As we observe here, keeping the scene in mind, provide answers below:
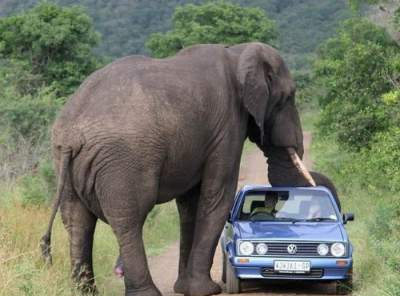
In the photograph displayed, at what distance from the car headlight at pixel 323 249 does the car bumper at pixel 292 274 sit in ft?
0.25

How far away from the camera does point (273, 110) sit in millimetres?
13305

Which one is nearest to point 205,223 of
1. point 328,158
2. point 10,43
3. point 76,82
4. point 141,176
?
point 141,176

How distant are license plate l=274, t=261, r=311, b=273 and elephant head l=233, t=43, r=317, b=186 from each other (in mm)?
1662

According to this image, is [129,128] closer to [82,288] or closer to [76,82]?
[82,288]

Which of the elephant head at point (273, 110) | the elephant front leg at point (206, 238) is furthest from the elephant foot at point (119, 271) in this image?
the elephant head at point (273, 110)

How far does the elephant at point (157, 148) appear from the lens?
10859 millimetres

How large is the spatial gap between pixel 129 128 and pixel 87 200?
0.93 metres

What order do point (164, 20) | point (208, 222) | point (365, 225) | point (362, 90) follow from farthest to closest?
point (164, 20)
point (362, 90)
point (365, 225)
point (208, 222)

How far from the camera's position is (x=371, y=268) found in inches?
496

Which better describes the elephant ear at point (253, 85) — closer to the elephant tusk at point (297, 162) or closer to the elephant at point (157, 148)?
the elephant at point (157, 148)

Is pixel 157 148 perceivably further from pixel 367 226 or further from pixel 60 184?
pixel 367 226

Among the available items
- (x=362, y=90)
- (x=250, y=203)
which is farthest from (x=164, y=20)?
(x=250, y=203)

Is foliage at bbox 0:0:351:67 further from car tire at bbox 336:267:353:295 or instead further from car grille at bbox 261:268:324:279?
car grille at bbox 261:268:324:279

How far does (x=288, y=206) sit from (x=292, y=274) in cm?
136
